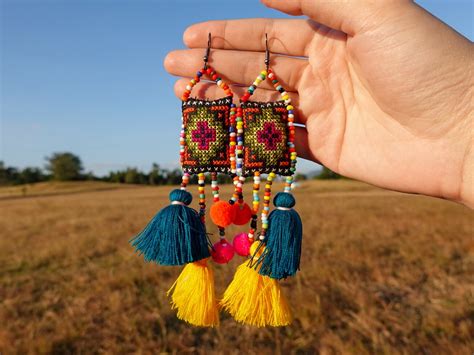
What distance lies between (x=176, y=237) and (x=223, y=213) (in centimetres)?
40

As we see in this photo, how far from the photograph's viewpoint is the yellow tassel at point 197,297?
270 centimetres

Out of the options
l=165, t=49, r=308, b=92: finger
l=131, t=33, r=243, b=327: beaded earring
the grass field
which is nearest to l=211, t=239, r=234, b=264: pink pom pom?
l=131, t=33, r=243, b=327: beaded earring

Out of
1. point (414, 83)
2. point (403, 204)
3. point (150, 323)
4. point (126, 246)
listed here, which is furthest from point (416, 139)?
point (403, 204)

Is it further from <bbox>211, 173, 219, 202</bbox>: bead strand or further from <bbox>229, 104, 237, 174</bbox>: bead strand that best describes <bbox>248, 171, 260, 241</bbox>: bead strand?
<bbox>211, 173, 219, 202</bbox>: bead strand

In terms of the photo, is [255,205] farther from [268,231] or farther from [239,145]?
[239,145]

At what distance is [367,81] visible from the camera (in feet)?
9.68

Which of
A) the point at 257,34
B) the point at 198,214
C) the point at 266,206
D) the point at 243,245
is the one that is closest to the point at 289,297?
the point at 243,245

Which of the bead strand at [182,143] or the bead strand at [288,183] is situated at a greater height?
the bead strand at [182,143]

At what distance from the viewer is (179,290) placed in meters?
2.79

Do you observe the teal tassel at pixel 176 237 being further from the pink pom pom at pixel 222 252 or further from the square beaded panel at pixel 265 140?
the square beaded panel at pixel 265 140

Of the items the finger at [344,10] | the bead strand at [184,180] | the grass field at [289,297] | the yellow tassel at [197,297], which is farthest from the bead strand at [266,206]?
the grass field at [289,297]

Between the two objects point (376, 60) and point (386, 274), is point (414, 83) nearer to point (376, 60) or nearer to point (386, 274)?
point (376, 60)

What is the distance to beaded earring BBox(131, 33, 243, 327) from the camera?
2648 mm

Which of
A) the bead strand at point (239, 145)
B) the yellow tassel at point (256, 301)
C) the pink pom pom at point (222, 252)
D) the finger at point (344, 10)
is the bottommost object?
the yellow tassel at point (256, 301)
